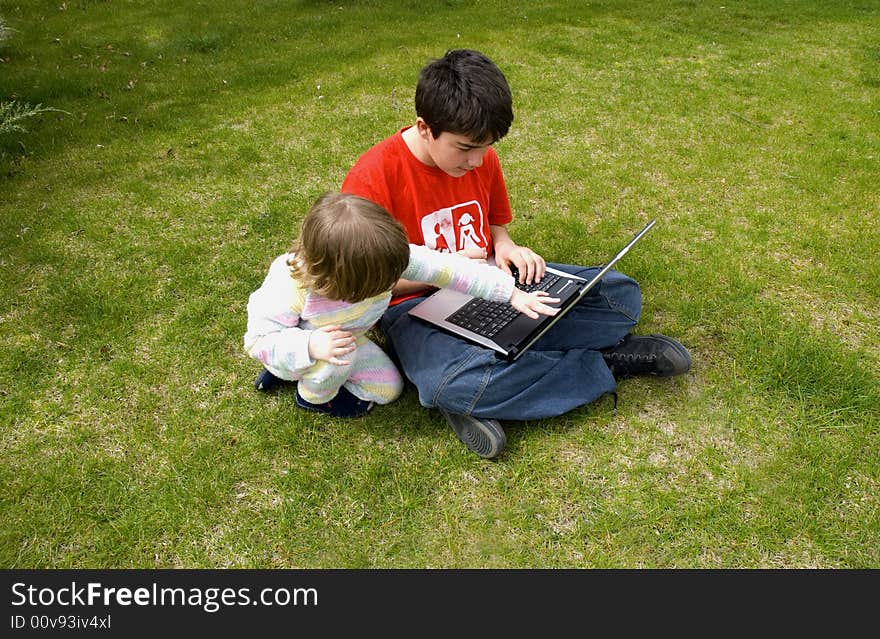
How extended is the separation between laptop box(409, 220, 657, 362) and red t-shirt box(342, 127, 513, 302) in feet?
0.83

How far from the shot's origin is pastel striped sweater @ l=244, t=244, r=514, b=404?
2.23 metres

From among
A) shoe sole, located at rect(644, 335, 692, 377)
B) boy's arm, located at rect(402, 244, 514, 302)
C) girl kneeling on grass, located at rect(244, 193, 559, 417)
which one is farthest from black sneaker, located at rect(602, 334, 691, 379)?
boy's arm, located at rect(402, 244, 514, 302)

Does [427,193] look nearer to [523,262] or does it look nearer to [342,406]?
[523,262]

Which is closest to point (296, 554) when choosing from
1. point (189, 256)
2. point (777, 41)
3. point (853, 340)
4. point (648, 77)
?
point (189, 256)

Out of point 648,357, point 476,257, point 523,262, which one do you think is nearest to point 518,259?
point 523,262

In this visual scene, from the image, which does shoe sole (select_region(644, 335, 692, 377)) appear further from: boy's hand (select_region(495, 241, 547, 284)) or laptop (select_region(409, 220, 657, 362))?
boy's hand (select_region(495, 241, 547, 284))

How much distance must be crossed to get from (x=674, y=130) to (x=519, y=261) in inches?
119

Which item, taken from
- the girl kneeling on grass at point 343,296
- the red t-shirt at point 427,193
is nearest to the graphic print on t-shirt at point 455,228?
the red t-shirt at point 427,193

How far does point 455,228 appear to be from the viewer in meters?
2.70

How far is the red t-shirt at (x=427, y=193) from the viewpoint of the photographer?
2.50 meters

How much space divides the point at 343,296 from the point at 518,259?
91 centimetres

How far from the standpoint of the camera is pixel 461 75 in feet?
7.53

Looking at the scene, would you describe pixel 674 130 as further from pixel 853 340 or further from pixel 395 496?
pixel 395 496

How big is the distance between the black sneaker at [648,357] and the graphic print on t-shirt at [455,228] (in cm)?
74
